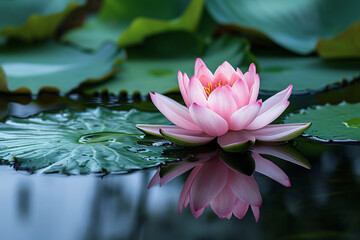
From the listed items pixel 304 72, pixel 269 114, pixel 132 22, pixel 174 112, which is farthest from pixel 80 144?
pixel 132 22

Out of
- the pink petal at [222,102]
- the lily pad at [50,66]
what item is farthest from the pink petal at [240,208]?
the lily pad at [50,66]

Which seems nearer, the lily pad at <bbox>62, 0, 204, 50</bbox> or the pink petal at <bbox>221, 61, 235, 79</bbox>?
the pink petal at <bbox>221, 61, 235, 79</bbox>

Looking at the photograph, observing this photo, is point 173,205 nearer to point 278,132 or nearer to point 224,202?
point 224,202

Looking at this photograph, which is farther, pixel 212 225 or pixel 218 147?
pixel 218 147

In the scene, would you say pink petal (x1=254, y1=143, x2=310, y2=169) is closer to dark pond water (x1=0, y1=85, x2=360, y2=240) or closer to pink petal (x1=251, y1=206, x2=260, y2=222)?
dark pond water (x1=0, y1=85, x2=360, y2=240)

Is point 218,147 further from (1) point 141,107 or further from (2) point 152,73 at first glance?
(2) point 152,73

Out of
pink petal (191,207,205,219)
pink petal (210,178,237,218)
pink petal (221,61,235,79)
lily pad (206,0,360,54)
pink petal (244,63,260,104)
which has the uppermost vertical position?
lily pad (206,0,360,54)

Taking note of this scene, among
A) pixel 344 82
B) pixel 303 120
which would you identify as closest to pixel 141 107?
pixel 303 120

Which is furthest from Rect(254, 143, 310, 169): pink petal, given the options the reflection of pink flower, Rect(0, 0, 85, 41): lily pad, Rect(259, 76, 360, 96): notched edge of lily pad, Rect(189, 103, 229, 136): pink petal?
Rect(0, 0, 85, 41): lily pad
